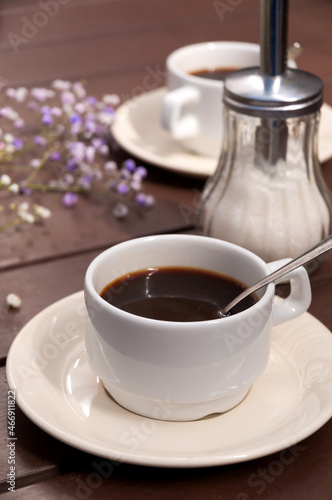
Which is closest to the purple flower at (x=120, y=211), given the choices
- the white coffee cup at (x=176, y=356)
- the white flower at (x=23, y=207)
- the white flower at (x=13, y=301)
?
the white flower at (x=23, y=207)

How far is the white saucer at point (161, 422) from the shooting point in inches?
25.7

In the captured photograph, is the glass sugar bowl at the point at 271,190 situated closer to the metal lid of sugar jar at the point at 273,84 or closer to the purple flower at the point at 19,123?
the metal lid of sugar jar at the point at 273,84

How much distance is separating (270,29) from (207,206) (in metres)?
0.23

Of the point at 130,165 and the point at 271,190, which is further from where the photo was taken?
the point at 130,165

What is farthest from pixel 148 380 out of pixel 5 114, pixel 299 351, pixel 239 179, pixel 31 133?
pixel 31 133

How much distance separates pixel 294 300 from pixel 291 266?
0.16 ft

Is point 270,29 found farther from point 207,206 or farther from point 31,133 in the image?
point 31,133

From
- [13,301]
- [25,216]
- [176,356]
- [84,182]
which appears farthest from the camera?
[84,182]

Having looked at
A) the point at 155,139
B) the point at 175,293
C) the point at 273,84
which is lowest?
the point at 155,139

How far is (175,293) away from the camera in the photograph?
30.4 inches

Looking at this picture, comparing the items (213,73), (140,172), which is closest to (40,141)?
(140,172)

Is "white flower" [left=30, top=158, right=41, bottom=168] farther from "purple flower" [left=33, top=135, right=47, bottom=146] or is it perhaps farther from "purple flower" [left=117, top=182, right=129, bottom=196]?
"purple flower" [left=117, top=182, right=129, bottom=196]

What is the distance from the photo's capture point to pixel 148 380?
68 cm

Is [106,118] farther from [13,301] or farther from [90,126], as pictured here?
[13,301]
